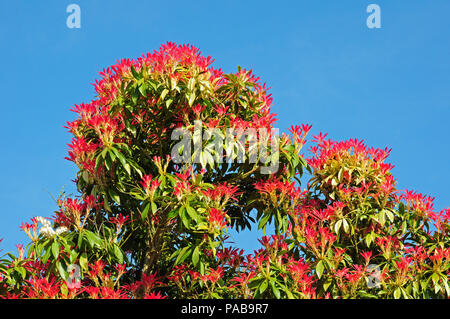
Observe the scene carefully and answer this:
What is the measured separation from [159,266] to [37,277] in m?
Answer: 1.80

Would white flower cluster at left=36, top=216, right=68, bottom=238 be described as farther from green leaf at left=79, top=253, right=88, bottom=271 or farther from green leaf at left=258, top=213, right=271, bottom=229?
green leaf at left=258, top=213, right=271, bottom=229

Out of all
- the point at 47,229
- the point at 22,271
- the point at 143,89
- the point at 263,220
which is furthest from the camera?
Result: the point at 263,220

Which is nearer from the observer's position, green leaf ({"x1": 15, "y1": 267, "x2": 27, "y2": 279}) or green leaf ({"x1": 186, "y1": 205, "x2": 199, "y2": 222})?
green leaf ({"x1": 186, "y1": 205, "x2": 199, "y2": 222})

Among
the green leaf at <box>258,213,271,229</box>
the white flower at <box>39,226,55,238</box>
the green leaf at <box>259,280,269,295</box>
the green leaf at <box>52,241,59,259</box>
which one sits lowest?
the green leaf at <box>259,280,269,295</box>

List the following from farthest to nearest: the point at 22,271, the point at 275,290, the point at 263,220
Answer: the point at 263,220 → the point at 22,271 → the point at 275,290

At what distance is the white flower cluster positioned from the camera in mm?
6840

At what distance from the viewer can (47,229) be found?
6836mm

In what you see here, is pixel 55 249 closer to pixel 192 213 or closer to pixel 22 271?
pixel 22 271

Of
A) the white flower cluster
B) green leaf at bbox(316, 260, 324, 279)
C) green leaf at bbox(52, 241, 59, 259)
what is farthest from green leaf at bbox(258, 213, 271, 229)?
green leaf at bbox(52, 241, 59, 259)

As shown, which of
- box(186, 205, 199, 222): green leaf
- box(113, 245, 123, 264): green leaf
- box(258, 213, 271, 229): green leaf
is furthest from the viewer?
box(258, 213, 271, 229): green leaf

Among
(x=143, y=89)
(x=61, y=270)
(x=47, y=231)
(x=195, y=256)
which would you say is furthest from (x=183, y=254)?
(x=143, y=89)

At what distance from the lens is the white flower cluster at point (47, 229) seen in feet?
22.4
